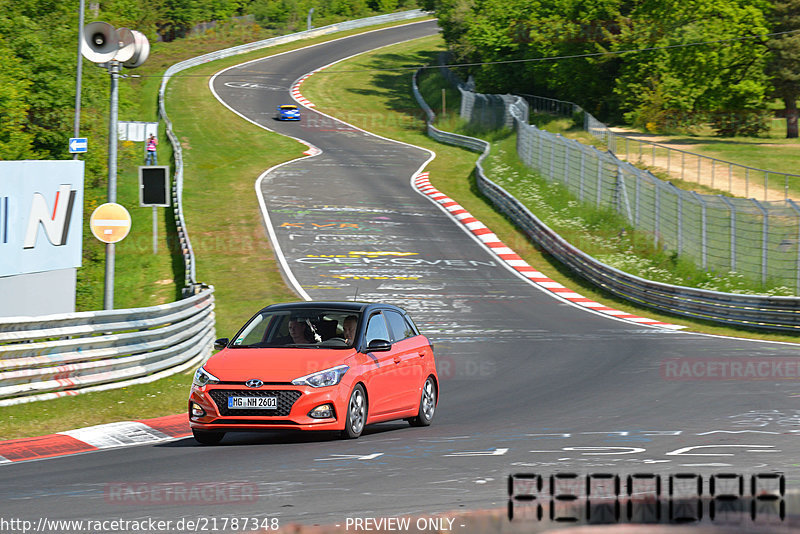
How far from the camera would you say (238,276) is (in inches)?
1281

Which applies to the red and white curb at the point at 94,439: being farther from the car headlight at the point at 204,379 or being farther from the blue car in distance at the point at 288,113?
the blue car in distance at the point at 288,113

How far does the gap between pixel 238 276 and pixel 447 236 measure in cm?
964

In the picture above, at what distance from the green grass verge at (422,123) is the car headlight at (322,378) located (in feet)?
52.6

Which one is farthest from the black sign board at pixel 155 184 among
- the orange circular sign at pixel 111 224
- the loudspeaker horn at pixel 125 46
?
the orange circular sign at pixel 111 224

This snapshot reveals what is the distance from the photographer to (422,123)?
72.0 m

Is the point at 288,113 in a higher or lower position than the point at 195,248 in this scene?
higher

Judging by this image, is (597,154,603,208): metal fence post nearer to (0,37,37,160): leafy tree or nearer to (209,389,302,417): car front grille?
(0,37,37,160): leafy tree

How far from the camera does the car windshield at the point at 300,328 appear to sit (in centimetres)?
1228

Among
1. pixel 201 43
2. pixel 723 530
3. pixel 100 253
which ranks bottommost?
pixel 100 253

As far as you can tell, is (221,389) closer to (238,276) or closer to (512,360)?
(512,360)

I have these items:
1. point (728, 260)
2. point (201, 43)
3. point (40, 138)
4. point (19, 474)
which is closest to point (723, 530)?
point (19, 474)

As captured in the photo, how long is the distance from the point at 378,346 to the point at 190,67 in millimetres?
79286

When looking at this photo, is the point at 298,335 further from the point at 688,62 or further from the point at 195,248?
the point at 688,62

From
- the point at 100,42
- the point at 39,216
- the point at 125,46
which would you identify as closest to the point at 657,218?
the point at 125,46
